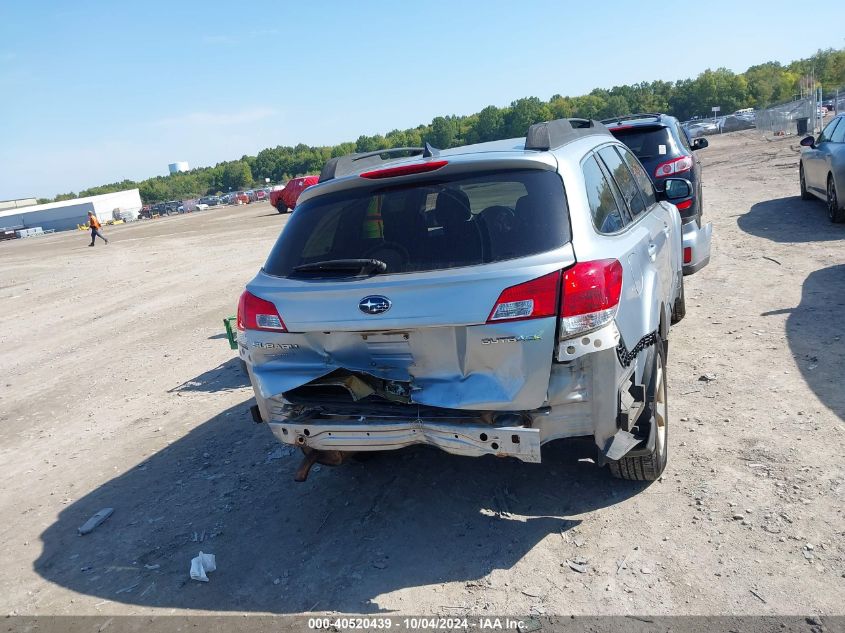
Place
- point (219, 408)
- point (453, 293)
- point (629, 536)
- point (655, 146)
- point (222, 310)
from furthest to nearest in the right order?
point (222, 310) → point (655, 146) → point (219, 408) → point (629, 536) → point (453, 293)

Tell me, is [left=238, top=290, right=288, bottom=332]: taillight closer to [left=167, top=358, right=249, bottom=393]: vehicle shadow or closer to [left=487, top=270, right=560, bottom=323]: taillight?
[left=487, top=270, right=560, bottom=323]: taillight

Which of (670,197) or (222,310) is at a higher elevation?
(670,197)

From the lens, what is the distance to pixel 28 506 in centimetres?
482

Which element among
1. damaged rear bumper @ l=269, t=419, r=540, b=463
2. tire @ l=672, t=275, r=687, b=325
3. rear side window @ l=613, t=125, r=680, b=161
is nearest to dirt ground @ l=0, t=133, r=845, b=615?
tire @ l=672, t=275, r=687, b=325

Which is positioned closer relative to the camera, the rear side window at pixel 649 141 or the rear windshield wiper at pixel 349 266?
the rear windshield wiper at pixel 349 266

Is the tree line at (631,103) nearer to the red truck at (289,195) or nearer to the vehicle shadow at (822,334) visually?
the red truck at (289,195)

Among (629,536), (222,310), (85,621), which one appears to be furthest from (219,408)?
(222,310)

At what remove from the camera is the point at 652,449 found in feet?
12.4

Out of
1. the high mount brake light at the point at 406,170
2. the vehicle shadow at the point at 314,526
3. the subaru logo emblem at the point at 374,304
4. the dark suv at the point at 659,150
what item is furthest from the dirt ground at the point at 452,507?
the dark suv at the point at 659,150

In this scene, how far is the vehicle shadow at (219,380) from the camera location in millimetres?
6926

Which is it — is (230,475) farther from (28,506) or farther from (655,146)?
(655,146)

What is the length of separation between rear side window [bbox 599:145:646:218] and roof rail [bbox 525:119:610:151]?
8.7 inches

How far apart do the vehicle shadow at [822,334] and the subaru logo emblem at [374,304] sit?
3147 mm

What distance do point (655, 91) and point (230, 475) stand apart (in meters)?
154
